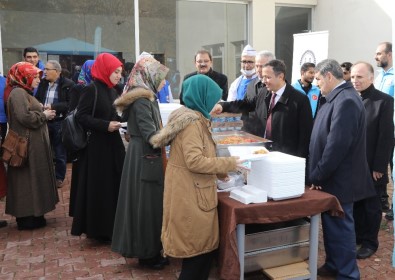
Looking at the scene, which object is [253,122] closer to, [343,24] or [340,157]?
[340,157]

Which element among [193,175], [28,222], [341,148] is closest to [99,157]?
[28,222]

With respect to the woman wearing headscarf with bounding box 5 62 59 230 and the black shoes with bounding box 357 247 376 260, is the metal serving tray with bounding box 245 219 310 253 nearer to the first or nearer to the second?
the black shoes with bounding box 357 247 376 260

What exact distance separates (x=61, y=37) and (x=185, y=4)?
2.78 meters

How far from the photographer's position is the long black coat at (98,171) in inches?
160

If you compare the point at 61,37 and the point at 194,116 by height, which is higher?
the point at 61,37

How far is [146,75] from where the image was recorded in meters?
3.54

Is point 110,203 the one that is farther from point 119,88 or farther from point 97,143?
point 119,88

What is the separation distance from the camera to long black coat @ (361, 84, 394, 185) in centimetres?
402

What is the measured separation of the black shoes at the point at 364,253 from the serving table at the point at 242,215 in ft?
3.76

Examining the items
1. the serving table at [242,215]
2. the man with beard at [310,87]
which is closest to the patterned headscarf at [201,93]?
the serving table at [242,215]

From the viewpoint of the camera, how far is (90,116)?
4.02 metres

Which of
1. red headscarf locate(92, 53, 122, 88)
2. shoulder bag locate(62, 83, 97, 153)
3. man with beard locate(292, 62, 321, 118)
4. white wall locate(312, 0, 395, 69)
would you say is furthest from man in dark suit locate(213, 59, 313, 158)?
white wall locate(312, 0, 395, 69)

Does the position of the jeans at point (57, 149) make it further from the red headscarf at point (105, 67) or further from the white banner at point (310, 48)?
the white banner at point (310, 48)

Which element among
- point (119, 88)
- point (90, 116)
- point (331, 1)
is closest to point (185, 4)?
point (331, 1)
